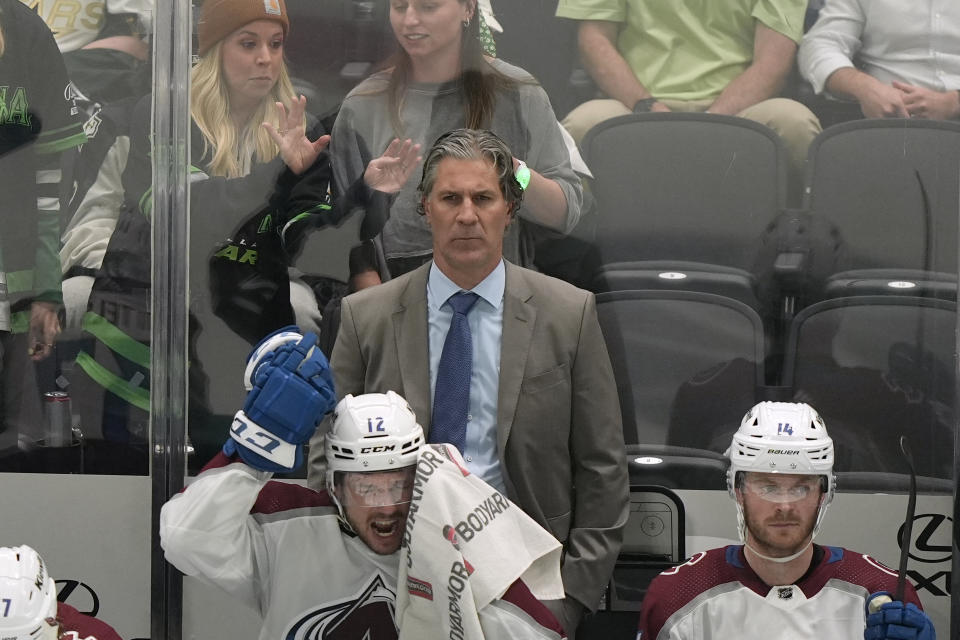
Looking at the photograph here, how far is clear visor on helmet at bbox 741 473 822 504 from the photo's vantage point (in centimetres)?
290

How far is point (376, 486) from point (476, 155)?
0.84 m

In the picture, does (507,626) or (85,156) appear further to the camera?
(85,156)

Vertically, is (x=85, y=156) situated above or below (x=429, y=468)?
above

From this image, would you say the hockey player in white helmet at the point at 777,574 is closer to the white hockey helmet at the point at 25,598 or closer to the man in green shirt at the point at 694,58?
the man in green shirt at the point at 694,58

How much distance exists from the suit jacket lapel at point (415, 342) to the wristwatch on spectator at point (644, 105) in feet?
→ 2.32

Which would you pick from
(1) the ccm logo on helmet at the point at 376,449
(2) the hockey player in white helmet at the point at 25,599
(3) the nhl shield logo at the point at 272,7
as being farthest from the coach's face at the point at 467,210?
(2) the hockey player in white helmet at the point at 25,599

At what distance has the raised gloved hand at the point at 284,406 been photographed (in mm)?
2586

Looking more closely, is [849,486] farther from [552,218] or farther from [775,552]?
[552,218]

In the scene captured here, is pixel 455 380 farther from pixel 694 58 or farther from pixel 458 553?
pixel 694 58

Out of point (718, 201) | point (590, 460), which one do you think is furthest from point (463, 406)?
point (718, 201)

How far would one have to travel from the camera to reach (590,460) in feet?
10.5

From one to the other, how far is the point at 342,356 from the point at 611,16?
3.69 ft

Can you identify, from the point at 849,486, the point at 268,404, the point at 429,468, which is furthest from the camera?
the point at 849,486

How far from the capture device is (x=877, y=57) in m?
3.46
